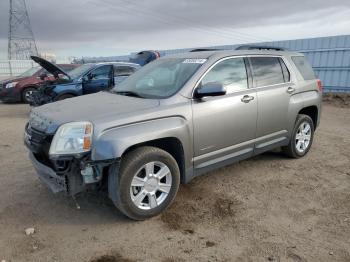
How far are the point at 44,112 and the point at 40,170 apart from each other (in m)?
0.65

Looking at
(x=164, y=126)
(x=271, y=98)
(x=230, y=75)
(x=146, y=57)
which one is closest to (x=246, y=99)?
(x=230, y=75)

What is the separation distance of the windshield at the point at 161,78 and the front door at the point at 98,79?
476 cm

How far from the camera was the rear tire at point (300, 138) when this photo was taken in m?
5.11

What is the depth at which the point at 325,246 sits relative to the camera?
293cm

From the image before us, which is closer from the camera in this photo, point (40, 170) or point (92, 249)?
point (92, 249)

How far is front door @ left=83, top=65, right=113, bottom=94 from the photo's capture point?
29.7 feet

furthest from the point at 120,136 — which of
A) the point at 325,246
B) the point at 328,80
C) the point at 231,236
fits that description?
the point at 328,80

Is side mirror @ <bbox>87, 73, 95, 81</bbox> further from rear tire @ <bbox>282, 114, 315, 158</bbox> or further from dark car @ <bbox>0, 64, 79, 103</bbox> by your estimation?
rear tire @ <bbox>282, 114, 315, 158</bbox>

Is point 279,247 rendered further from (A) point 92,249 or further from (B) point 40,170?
(B) point 40,170

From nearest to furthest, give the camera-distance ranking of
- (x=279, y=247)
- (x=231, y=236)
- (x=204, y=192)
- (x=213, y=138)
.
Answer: (x=279, y=247)
(x=231, y=236)
(x=213, y=138)
(x=204, y=192)

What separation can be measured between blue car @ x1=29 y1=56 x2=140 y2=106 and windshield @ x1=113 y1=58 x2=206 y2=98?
392cm

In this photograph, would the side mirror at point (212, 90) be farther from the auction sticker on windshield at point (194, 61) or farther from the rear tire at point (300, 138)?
the rear tire at point (300, 138)

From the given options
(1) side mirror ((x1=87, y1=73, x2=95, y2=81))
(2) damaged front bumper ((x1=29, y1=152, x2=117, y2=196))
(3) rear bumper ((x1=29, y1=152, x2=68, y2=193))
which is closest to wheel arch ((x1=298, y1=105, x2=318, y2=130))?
(2) damaged front bumper ((x1=29, y1=152, x2=117, y2=196))

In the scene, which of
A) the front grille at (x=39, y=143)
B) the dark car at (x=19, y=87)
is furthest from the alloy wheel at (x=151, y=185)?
the dark car at (x=19, y=87)
